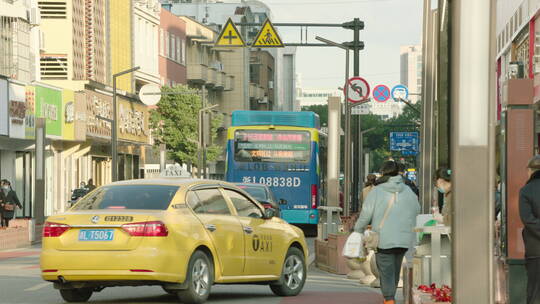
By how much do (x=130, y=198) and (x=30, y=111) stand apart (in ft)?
122

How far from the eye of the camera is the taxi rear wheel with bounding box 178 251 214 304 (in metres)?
15.4

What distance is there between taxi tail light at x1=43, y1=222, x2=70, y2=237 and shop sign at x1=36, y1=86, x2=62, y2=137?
126 ft

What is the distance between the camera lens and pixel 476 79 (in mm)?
8320

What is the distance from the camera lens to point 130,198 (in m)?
15.7

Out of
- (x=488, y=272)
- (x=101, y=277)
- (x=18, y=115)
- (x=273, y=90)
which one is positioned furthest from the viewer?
(x=273, y=90)

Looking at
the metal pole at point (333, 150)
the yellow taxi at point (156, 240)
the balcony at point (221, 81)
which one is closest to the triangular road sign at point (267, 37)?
the metal pole at point (333, 150)

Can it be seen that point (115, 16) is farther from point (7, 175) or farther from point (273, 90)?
point (273, 90)

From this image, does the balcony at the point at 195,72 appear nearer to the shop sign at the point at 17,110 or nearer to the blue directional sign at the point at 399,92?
the blue directional sign at the point at 399,92

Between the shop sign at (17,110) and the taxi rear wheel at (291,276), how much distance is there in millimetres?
31901

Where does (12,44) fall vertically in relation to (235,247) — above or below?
above

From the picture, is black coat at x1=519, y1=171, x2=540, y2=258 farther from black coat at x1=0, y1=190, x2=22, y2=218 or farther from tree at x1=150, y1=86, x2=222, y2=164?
tree at x1=150, y1=86, x2=222, y2=164

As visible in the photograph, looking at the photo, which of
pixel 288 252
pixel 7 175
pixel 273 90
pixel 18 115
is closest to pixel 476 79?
pixel 288 252

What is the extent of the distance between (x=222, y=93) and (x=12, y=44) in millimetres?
55962

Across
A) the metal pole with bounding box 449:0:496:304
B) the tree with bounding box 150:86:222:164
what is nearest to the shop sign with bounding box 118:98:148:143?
the tree with bounding box 150:86:222:164
